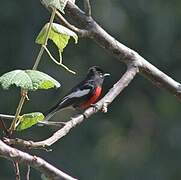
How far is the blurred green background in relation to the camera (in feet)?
27.1

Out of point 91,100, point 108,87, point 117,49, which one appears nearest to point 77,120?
point 117,49

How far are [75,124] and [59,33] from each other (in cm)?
19

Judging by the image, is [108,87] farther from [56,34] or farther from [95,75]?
[56,34]

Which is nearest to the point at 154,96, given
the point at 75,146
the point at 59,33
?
the point at 75,146

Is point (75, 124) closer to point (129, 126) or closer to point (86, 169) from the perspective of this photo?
point (86, 169)

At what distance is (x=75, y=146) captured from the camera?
8562mm

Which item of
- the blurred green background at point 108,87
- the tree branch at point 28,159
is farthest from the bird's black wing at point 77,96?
the blurred green background at point 108,87

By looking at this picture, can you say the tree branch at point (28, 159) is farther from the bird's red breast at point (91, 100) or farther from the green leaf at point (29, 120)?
the bird's red breast at point (91, 100)

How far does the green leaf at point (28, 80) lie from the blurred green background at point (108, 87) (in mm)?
6383

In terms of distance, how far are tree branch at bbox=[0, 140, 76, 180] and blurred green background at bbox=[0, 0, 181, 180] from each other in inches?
257

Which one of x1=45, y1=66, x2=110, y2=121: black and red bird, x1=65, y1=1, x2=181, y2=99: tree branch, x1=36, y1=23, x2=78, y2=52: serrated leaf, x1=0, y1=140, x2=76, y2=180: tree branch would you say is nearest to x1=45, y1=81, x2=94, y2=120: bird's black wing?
x1=45, y1=66, x2=110, y2=121: black and red bird

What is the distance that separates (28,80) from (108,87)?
23.0ft

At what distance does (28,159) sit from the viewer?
1.40 metres

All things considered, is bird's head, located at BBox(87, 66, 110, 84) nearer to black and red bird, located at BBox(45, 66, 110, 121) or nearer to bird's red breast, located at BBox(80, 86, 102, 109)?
black and red bird, located at BBox(45, 66, 110, 121)
